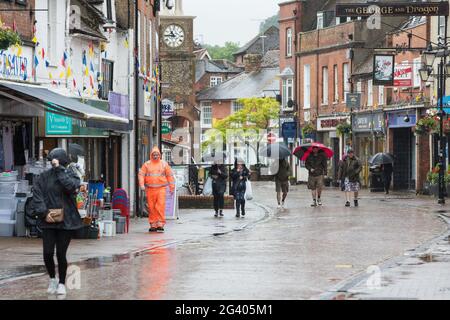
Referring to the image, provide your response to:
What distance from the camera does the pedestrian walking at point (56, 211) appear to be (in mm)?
14469

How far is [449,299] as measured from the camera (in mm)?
13492

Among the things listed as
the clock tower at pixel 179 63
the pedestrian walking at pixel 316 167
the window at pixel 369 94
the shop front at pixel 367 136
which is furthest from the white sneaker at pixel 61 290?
the clock tower at pixel 179 63

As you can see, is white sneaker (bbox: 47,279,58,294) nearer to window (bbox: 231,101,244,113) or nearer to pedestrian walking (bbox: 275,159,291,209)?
pedestrian walking (bbox: 275,159,291,209)

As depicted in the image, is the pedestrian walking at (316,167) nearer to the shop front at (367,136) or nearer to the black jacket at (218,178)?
the black jacket at (218,178)

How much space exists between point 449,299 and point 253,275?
3.57m

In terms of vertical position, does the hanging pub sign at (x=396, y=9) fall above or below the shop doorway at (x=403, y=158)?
above

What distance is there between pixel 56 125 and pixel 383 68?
28821 mm

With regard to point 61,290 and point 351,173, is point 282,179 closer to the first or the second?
point 351,173

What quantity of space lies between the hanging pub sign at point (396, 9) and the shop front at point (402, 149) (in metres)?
9.95

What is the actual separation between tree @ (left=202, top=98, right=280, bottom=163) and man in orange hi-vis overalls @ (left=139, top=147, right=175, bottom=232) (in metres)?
64.8

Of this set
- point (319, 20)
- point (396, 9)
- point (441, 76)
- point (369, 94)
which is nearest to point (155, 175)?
point (441, 76)
